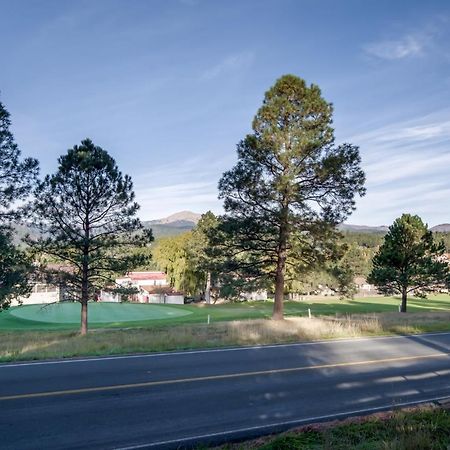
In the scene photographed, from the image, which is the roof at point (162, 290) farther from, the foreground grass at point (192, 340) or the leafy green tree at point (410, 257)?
the foreground grass at point (192, 340)

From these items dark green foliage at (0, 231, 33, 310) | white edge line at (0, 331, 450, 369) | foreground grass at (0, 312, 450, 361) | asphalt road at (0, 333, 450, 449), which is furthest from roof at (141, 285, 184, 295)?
asphalt road at (0, 333, 450, 449)

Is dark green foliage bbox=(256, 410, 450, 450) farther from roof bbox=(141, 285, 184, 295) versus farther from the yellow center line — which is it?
roof bbox=(141, 285, 184, 295)

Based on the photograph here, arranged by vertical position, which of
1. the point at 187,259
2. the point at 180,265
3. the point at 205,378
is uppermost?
the point at 187,259

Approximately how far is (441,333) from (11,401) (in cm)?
1694

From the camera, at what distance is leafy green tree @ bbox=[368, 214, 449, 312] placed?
32938 millimetres

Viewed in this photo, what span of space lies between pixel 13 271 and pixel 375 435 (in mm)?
19161

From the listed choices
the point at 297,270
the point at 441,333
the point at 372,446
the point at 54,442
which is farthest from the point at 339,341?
the point at 54,442

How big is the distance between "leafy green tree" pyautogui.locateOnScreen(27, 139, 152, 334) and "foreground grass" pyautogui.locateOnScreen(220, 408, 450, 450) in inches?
605

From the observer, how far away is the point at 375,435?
5.97 meters

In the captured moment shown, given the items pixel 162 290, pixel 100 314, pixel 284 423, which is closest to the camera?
pixel 284 423

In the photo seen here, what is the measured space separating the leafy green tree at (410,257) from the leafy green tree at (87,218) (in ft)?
68.8

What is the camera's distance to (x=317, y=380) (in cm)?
970

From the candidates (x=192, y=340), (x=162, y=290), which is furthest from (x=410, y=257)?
(x=162, y=290)

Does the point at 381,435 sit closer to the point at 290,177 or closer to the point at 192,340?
the point at 192,340
